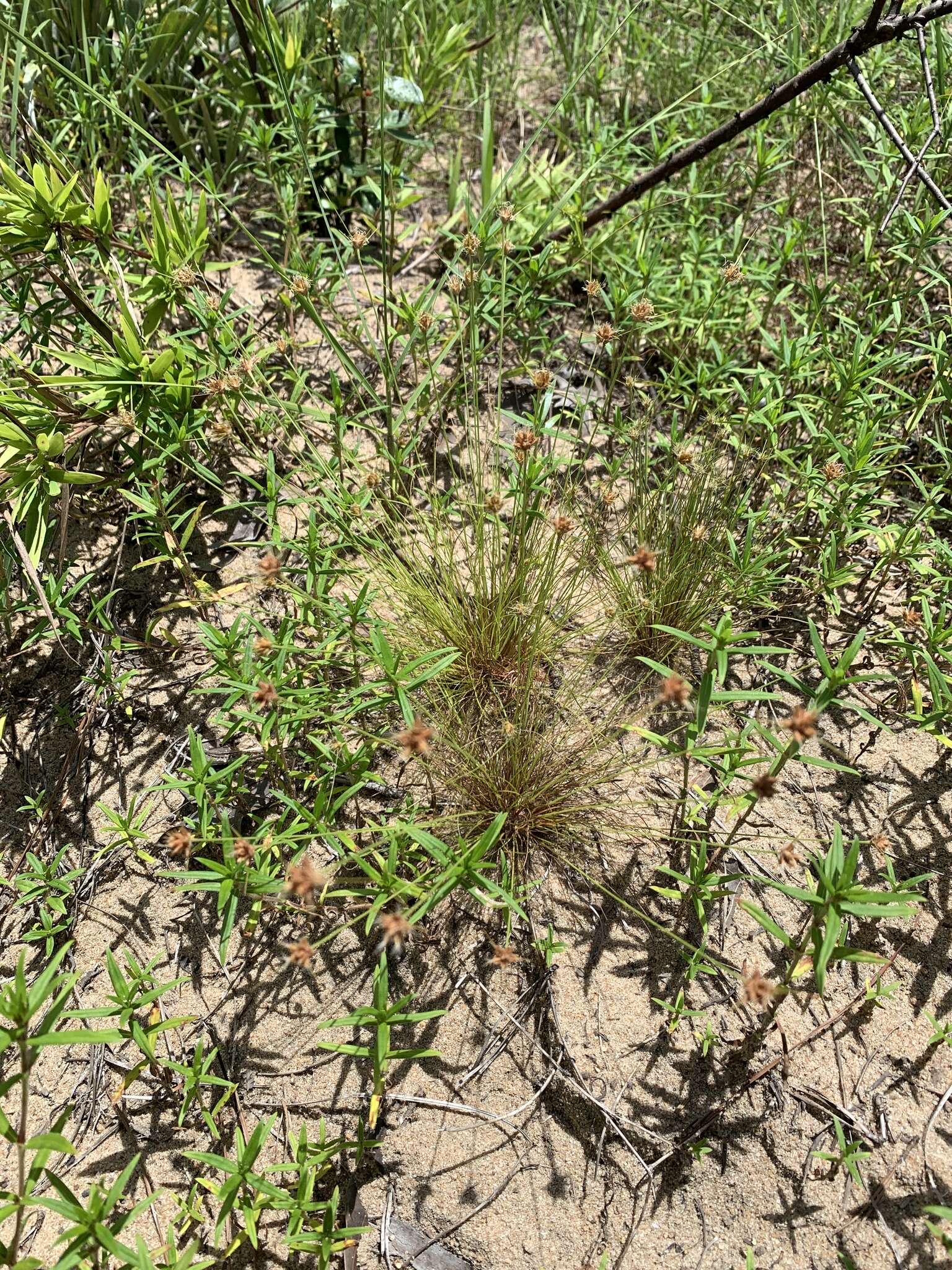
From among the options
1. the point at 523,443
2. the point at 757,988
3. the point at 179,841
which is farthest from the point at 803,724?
the point at 179,841

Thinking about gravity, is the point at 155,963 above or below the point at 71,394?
below

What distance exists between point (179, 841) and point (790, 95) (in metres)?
1.92

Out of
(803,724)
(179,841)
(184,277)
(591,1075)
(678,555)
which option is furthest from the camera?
(678,555)

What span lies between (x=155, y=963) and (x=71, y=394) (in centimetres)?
126

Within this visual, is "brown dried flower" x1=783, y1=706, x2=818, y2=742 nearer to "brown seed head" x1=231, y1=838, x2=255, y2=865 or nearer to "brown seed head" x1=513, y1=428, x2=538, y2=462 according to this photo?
"brown seed head" x1=513, y1=428, x2=538, y2=462

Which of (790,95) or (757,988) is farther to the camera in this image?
(790,95)

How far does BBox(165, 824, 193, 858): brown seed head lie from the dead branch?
65.1 inches

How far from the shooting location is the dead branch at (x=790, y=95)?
1673 mm

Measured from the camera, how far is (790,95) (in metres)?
1.91

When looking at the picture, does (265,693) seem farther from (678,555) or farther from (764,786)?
(678,555)

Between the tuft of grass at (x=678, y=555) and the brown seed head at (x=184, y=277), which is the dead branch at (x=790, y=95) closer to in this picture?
the tuft of grass at (x=678, y=555)

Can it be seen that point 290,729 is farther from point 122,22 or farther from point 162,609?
point 122,22

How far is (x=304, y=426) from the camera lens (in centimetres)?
220

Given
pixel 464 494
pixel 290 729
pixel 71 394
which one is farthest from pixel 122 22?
pixel 290 729
